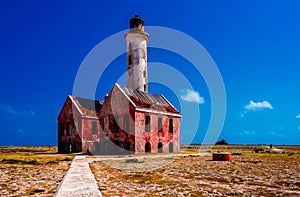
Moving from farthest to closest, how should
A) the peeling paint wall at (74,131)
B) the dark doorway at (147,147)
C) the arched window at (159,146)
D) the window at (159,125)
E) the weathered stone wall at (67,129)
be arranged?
the weathered stone wall at (67,129), the peeling paint wall at (74,131), the arched window at (159,146), the window at (159,125), the dark doorway at (147,147)

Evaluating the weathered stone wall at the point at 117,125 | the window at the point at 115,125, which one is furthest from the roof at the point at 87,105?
the window at the point at 115,125

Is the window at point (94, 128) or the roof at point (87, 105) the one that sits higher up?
the roof at point (87, 105)

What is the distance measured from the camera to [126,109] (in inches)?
1145

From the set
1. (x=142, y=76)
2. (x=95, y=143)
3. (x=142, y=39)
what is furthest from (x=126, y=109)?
(x=142, y=39)

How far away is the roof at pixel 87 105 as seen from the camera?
35.4 meters

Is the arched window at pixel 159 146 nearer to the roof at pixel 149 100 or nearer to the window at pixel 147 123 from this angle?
the window at pixel 147 123

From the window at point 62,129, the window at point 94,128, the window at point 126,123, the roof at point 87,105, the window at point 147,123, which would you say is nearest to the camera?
the window at point 126,123

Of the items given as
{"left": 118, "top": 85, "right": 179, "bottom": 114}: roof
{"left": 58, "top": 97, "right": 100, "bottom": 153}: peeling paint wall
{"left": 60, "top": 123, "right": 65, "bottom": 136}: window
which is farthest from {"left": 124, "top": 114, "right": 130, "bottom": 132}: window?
{"left": 60, "top": 123, "right": 65, "bottom": 136}: window

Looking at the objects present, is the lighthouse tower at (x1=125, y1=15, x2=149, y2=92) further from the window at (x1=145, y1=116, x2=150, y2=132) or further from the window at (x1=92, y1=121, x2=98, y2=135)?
the window at (x1=145, y1=116, x2=150, y2=132)

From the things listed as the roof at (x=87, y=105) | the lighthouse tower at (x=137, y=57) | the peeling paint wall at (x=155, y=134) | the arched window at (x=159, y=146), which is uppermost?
the lighthouse tower at (x=137, y=57)

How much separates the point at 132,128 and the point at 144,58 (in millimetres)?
13252

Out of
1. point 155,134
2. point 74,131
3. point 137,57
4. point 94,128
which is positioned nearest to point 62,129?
point 74,131

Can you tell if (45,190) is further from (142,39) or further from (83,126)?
(142,39)

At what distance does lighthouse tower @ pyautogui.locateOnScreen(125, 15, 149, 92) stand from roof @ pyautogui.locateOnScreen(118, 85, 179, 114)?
3.12m
